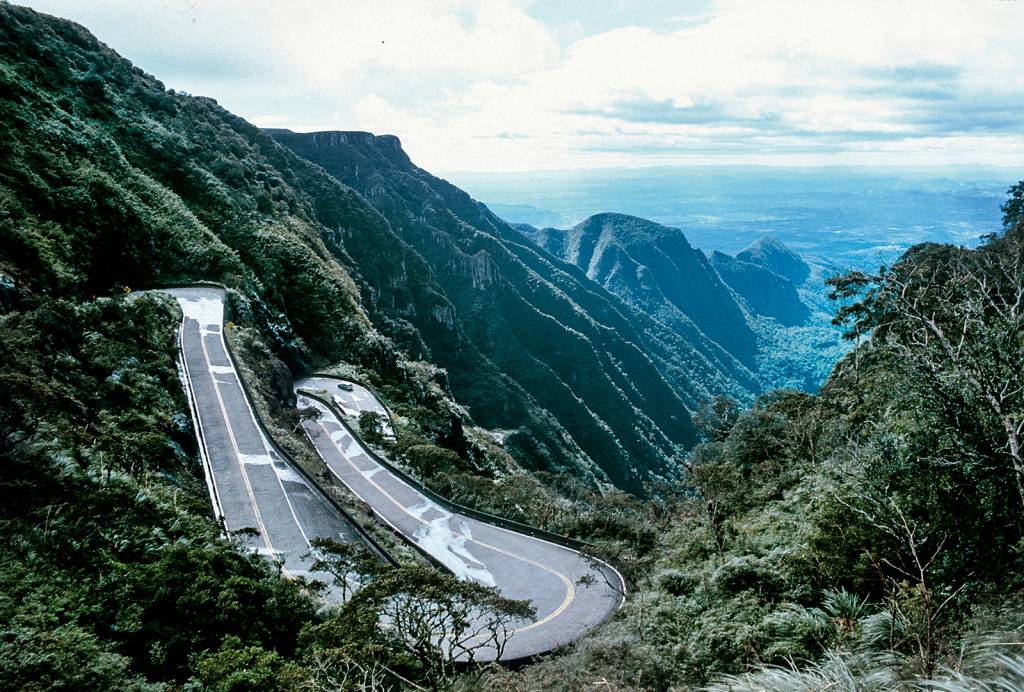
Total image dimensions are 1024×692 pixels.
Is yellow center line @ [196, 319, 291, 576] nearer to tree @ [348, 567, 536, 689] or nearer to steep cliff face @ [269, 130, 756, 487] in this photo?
tree @ [348, 567, 536, 689]

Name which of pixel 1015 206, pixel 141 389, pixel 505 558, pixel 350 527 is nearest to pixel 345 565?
pixel 350 527

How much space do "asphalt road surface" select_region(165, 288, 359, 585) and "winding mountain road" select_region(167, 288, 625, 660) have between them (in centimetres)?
4

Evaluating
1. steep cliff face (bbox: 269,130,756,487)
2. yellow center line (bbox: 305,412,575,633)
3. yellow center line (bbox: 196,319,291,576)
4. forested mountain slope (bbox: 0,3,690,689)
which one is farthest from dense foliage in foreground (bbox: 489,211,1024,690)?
steep cliff face (bbox: 269,130,756,487)

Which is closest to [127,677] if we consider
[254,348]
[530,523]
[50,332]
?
[50,332]

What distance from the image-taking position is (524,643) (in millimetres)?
16984

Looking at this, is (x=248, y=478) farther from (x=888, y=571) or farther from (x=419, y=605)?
(x=888, y=571)

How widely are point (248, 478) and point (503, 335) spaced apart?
100 metres

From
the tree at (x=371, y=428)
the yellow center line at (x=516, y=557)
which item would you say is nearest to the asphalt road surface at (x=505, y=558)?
the yellow center line at (x=516, y=557)

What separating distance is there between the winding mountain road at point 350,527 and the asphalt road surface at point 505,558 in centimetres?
4

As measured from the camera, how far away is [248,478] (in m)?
21.1

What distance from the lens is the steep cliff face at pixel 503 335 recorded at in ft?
310

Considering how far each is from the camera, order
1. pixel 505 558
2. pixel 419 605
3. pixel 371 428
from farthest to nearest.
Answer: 1. pixel 371 428
2. pixel 505 558
3. pixel 419 605

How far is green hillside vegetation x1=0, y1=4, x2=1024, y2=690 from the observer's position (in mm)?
8180

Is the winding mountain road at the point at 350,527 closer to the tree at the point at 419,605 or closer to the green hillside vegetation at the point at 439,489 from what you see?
the green hillside vegetation at the point at 439,489
